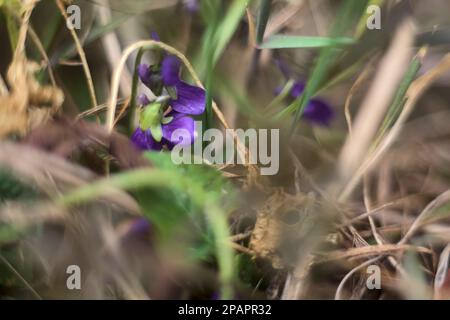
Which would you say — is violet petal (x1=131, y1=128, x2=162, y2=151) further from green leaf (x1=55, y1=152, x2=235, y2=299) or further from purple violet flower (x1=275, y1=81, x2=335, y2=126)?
purple violet flower (x1=275, y1=81, x2=335, y2=126)

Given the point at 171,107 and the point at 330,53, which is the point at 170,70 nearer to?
the point at 171,107

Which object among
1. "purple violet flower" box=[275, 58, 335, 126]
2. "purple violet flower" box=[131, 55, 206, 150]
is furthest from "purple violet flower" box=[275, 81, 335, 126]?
A: "purple violet flower" box=[131, 55, 206, 150]

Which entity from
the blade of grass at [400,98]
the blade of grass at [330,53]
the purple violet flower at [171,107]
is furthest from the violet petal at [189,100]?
the blade of grass at [400,98]

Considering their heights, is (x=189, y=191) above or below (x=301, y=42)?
below

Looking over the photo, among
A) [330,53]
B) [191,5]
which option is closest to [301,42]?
[330,53]

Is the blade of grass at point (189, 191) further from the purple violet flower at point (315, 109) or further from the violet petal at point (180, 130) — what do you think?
the purple violet flower at point (315, 109)
